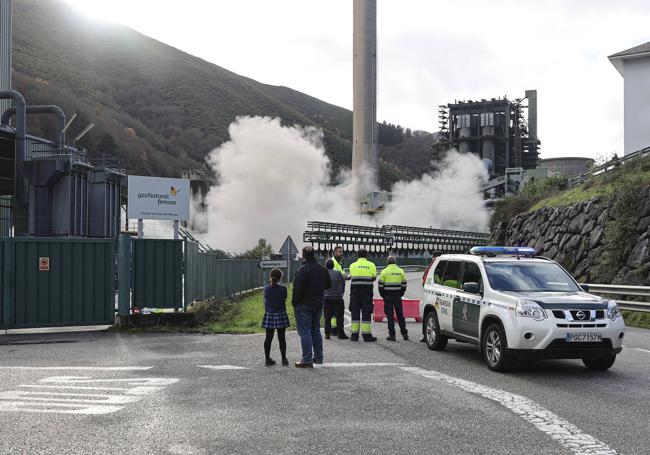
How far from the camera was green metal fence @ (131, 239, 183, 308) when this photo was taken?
15875mm

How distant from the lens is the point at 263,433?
20.5 ft

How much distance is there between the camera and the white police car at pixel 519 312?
954 cm

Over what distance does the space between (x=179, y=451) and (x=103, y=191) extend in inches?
1612

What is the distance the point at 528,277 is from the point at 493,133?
318ft

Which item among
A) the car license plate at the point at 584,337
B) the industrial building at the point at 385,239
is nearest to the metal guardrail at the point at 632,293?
the car license plate at the point at 584,337

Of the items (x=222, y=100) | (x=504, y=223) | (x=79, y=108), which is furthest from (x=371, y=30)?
(x=222, y=100)

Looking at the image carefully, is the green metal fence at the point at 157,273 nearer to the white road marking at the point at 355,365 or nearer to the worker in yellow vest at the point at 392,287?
the worker in yellow vest at the point at 392,287

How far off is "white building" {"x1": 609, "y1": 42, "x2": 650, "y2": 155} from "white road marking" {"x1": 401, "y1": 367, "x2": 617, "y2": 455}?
40.7 metres

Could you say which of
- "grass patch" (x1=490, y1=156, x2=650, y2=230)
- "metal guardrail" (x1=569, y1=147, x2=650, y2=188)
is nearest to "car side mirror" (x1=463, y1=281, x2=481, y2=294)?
"grass patch" (x1=490, y1=156, x2=650, y2=230)

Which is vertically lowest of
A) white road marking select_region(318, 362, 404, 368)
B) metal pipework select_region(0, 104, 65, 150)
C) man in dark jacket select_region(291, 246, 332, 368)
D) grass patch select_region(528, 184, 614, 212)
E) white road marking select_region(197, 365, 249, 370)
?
white road marking select_region(197, 365, 249, 370)

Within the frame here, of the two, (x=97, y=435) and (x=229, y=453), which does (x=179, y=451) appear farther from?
(x=97, y=435)

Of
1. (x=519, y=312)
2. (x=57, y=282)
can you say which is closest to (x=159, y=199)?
(x=57, y=282)

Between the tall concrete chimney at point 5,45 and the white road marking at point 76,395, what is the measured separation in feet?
124

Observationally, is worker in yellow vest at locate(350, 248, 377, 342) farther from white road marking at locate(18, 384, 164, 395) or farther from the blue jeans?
white road marking at locate(18, 384, 164, 395)
